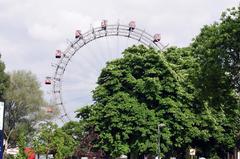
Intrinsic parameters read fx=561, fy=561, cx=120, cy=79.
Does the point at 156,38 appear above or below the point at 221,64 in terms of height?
above

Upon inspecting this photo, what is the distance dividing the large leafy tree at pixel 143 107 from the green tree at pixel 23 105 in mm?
23315

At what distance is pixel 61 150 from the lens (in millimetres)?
59312

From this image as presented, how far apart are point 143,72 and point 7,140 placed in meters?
27.9

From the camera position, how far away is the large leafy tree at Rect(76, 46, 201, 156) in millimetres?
59406

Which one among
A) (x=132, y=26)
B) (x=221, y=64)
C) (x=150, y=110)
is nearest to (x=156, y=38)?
(x=132, y=26)

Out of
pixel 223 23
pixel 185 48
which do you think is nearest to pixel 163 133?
pixel 185 48

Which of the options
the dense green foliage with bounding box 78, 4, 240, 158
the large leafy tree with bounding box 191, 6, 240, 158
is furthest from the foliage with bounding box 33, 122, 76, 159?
the large leafy tree with bounding box 191, 6, 240, 158

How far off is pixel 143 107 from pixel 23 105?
3114 centimetres

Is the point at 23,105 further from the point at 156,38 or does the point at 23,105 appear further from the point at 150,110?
the point at 150,110

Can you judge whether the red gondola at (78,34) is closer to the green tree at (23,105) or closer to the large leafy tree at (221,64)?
the green tree at (23,105)

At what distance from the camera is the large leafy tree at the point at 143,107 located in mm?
59406

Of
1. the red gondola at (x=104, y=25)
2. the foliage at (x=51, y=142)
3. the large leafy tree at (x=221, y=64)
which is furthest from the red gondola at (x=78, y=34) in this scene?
the large leafy tree at (x=221, y=64)

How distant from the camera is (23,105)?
8600 centimetres

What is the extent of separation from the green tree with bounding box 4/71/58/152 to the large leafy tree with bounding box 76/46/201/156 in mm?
23315
